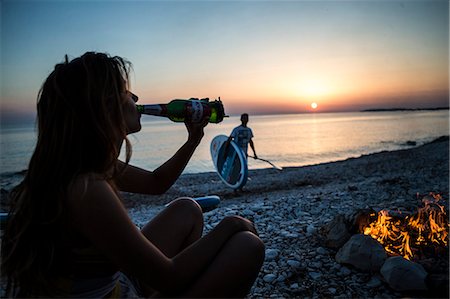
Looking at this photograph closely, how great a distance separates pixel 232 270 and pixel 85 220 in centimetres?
75

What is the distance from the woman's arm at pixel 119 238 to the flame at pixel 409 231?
273 centimetres

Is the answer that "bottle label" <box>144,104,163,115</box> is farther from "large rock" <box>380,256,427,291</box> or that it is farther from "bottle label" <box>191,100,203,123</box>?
"large rock" <box>380,256,427,291</box>

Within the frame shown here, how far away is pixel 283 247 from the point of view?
3.92 metres

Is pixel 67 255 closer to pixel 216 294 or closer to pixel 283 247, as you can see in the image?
pixel 216 294

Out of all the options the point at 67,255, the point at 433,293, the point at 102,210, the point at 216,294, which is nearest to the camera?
the point at 102,210

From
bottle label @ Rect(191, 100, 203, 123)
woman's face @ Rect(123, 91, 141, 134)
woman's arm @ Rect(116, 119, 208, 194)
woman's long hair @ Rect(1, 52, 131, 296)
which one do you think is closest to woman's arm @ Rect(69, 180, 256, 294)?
woman's long hair @ Rect(1, 52, 131, 296)

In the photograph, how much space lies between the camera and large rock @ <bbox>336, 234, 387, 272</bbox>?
3119 mm

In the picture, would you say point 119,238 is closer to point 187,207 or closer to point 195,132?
point 187,207

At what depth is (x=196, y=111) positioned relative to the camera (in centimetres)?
256

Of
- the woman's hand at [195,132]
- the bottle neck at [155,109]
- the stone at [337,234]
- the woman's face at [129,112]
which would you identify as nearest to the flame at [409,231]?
the stone at [337,234]

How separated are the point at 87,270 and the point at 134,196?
367 inches

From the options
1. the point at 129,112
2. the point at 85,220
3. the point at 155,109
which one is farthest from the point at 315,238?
the point at 85,220

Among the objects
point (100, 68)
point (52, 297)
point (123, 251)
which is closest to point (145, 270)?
point (123, 251)

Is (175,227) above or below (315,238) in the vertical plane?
above
